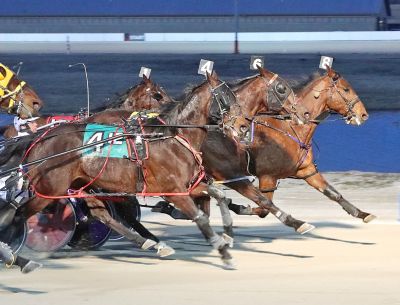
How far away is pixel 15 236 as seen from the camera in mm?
10938

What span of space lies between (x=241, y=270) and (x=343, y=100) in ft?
10.4

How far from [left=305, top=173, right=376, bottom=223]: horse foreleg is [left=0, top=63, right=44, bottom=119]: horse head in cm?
345

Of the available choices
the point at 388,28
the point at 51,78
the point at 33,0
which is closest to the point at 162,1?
the point at 33,0

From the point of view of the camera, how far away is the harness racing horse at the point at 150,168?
10.4m

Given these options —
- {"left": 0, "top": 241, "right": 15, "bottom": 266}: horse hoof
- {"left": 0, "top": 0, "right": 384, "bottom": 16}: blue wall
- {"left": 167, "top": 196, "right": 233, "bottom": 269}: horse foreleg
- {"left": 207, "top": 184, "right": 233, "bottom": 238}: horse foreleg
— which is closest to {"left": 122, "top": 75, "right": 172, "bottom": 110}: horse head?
{"left": 207, "top": 184, "right": 233, "bottom": 238}: horse foreleg

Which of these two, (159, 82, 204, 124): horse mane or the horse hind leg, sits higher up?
(159, 82, 204, 124): horse mane

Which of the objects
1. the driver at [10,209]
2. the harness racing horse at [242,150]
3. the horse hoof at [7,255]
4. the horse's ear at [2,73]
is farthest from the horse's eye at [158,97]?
the horse hoof at [7,255]

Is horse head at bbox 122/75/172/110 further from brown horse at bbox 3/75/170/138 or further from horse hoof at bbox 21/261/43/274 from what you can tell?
horse hoof at bbox 21/261/43/274

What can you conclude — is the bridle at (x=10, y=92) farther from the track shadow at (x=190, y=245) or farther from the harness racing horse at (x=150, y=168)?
the track shadow at (x=190, y=245)

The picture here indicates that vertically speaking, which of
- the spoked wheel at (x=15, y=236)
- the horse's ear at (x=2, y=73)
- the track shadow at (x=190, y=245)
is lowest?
the track shadow at (x=190, y=245)

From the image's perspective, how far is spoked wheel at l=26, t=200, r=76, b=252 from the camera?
11.4 meters

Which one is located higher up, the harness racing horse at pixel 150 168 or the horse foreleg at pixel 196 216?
the harness racing horse at pixel 150 168

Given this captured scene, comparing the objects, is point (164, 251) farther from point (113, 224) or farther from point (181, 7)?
point (181, 7)

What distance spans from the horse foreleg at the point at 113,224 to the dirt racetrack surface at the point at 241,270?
10.4 inches
